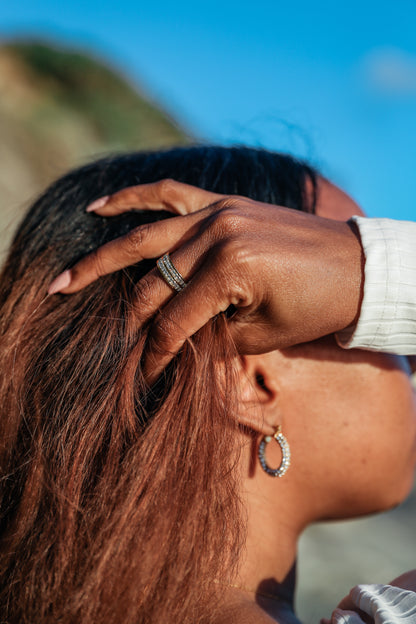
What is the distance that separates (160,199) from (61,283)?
0.36 m

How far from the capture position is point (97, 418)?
4.46ft

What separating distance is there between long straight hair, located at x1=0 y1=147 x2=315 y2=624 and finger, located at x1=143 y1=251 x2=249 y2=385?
0.06m

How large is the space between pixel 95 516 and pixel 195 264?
643 millimetres

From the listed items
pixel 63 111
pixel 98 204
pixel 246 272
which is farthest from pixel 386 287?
pixel 63 111

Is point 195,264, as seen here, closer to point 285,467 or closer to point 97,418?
point 97,418

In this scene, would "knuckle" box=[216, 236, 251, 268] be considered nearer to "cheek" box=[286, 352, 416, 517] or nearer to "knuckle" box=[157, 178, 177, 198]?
"knuckle" box=[157, 178, 177, 198]

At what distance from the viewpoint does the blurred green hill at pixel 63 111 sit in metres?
15.5

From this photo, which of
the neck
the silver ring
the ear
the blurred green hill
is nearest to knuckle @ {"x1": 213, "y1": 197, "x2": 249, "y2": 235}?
the silver ring

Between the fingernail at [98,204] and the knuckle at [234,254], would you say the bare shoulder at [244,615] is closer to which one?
the knuckle at [234,254]

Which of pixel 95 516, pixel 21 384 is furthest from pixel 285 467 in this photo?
pixel 21 384

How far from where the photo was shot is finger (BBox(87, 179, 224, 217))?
1466mm

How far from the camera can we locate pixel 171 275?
1.32m

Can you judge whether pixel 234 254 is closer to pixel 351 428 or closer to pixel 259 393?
pixel 259 393

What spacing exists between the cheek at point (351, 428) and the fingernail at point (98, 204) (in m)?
0.77
